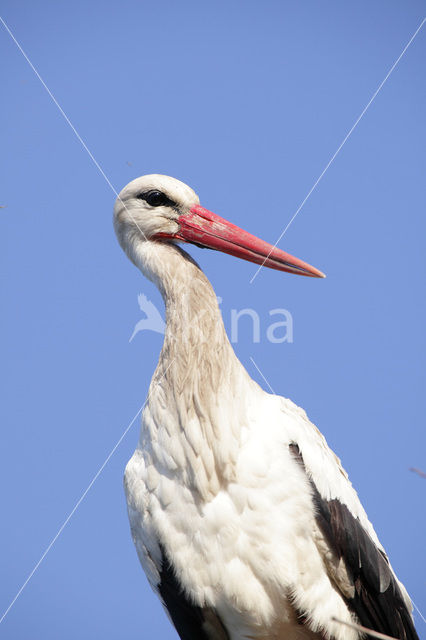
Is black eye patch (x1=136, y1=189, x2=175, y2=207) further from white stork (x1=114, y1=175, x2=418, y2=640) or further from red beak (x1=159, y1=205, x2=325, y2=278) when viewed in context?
white stork (x1=114, y1=175, x2=418, y2=640)

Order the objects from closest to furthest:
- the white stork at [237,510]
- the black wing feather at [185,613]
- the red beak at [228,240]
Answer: the white stork at [237,510] < the black wing feather at [185,613] < the red beak at [228,240]

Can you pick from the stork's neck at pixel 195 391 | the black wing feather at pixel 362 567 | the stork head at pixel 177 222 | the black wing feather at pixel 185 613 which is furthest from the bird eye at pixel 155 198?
the black wing feather at pixel 185 613

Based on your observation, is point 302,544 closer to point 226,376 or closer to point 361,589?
point 361,589

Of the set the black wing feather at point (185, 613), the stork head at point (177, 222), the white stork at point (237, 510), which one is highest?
the stork head at point (177, 222)

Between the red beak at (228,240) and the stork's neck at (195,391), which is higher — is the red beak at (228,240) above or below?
above

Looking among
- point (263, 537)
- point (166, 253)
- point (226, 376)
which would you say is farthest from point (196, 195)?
point (263, 537)

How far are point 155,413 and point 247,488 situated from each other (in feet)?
1.46

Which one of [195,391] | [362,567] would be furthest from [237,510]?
[362,567]

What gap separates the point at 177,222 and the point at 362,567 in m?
1.57

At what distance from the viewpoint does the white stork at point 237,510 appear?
2.53m

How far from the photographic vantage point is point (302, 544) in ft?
8.52

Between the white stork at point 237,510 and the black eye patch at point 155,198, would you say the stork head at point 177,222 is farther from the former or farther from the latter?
the white stork at point 237,510

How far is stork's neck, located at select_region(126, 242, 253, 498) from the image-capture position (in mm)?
2572

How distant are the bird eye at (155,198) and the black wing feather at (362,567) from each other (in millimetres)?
1194
